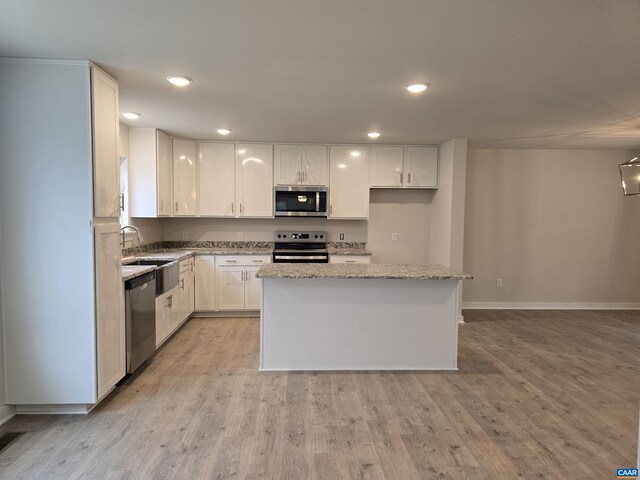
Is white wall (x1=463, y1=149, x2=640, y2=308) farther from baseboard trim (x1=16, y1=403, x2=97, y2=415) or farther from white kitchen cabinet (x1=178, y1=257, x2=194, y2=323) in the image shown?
baseboard trim (x1=16, y1=403, x2=97, y2=415)

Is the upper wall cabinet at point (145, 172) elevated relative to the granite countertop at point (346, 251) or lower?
elevated

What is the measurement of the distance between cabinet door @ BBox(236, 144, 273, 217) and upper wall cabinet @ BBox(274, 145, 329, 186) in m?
0.12

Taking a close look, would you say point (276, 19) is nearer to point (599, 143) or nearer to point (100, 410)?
point (100, 410)

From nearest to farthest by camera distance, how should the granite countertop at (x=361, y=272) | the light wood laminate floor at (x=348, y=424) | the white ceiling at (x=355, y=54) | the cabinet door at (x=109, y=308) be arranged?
the white ceiling at (x=355, y=54)
the light wood laminate floor at (x=348, y=424)
the cabinet door at (x=109, y=308)
the granite countertop at (x=361, y=272)

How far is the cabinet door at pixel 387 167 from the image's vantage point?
5176mm

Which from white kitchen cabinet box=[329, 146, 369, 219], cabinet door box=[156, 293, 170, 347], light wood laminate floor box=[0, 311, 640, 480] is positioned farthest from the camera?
white kitchen cabinet box=[329, 146, 369, 219]

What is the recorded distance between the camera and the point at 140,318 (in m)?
3.13

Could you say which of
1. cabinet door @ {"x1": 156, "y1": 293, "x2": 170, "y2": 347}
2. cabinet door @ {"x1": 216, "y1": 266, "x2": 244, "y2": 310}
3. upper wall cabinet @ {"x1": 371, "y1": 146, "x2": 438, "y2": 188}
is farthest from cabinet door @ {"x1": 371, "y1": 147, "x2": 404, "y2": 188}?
cabinet door @ {"x1": 156, "y1": 293, "x2": 170, "y2": 347}

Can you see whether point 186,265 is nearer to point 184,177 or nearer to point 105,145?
point 184,177

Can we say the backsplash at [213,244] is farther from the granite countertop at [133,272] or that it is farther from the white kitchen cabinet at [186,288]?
the granite countertop at [133,272]

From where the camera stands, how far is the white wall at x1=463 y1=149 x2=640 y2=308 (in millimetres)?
5430

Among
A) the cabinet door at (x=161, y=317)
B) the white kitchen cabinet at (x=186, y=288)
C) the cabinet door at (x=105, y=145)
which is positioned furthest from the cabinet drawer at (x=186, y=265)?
the cabinet door at (x=105, y=145)

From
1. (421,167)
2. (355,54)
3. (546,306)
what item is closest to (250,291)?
(421,167)

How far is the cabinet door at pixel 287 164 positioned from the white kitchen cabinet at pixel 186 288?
5.29 feet
